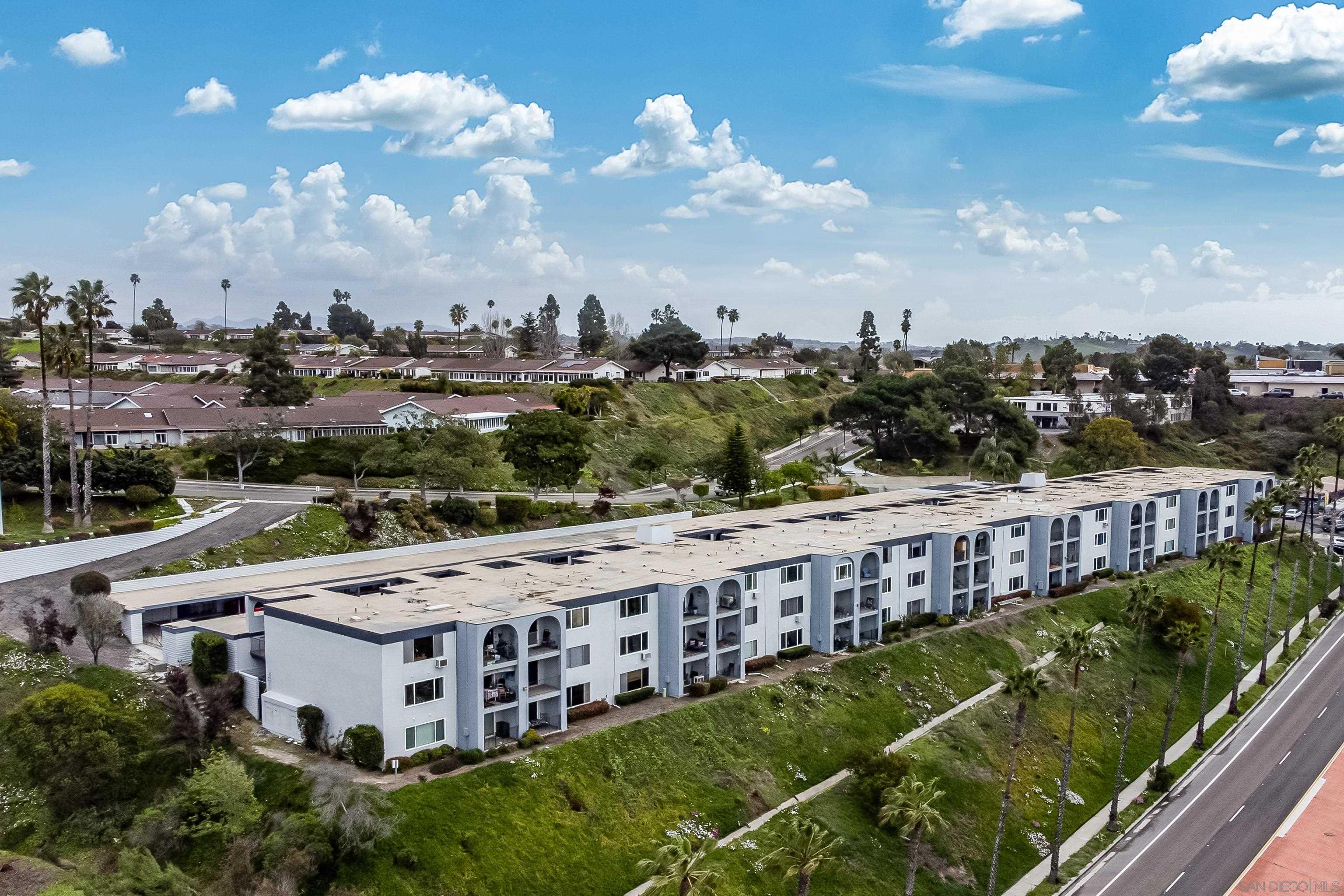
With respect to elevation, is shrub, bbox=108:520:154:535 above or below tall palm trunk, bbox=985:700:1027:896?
above

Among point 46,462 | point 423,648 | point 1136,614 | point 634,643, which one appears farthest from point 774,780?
point 46,462

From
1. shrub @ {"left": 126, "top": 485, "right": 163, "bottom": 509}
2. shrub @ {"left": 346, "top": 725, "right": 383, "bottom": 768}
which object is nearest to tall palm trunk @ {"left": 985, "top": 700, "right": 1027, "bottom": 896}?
shrub @ {"left": 346, "top": 725, "right": 383, "bottom": 768}

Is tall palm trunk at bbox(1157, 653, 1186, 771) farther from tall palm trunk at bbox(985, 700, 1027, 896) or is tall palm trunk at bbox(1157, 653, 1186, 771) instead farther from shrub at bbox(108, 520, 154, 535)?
shrub at bbox(108, 520, 154, 535)

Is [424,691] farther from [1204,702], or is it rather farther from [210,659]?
[1204,702]

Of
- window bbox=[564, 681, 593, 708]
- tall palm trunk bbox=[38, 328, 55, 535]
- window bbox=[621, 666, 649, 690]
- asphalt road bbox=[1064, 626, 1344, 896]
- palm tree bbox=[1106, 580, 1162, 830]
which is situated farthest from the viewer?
tall palm trunk bbox=[38, 328, 55, 535]

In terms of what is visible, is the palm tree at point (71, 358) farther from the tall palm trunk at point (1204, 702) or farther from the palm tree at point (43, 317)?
the tall palm trunk at point (1204, 702)

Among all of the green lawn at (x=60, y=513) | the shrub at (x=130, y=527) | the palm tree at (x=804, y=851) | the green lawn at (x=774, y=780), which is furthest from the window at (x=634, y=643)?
the green lawn at (x=60, y=513)
